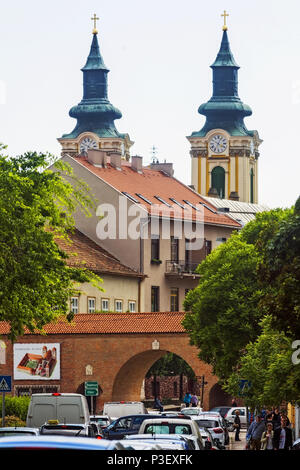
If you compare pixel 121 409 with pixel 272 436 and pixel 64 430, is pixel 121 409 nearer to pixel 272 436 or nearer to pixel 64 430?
pixel 272 436

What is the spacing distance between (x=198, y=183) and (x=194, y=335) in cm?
9243

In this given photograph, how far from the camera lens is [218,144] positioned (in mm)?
145250

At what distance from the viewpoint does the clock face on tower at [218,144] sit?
145 meters

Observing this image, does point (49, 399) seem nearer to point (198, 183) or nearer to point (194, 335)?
point (194, 335)

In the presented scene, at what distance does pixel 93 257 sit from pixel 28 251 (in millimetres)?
49167

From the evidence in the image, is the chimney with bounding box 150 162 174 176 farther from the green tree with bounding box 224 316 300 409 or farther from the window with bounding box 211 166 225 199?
the green tree with bounding box 224 316 300 409

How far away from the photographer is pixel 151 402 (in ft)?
272

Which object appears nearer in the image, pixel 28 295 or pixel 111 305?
pixel 28 295

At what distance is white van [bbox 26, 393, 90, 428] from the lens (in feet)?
118

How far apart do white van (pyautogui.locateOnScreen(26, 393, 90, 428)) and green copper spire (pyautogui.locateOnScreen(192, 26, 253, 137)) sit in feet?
358

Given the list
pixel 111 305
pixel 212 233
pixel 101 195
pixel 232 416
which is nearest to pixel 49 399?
pixel 232 416

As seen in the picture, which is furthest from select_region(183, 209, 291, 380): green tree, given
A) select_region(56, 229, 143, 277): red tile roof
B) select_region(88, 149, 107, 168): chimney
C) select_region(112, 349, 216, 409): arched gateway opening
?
select_region(88, 149, 107, 168): chimney

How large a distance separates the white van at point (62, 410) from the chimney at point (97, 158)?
191ft

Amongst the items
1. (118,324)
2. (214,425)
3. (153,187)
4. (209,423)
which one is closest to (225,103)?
(153,187)
